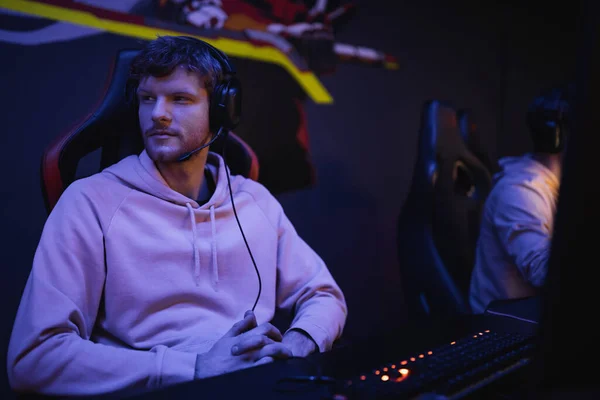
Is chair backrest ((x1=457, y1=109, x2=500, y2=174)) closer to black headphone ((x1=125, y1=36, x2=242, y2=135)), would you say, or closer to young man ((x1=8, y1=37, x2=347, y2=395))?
young man ((x1=8, y1=37, x2=347, y2=395))

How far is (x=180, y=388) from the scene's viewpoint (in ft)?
2.00

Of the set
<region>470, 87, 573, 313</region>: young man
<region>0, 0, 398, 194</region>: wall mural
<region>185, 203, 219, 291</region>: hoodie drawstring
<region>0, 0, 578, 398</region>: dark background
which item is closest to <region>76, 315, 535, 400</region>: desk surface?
<region>185, 203, 219, 291</region>: hoodie drawstring

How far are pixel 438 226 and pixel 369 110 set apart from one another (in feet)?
2.74

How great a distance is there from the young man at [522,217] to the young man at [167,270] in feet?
2.20

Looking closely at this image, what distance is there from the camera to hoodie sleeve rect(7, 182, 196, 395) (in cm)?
80

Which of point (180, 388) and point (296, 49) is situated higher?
point (296, 49)

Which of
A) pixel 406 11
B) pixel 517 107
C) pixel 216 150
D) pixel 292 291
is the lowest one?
pixel 292 291

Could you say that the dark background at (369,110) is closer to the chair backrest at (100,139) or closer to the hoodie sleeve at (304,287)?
the chair backrest at (100,139)

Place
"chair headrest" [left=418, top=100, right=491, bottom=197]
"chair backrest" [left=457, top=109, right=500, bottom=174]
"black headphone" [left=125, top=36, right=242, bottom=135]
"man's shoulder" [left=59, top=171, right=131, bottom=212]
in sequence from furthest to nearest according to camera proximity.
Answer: "chair backrest" [left=457, top=109, right=500, bottom=174] < "chair headrest" [left=418, top=100, right=491, bottom=197] < "black headphone" [left=125, top=36, right=242, bottom=135] < "man's shoulder" [left=59, top=171, right=131, bottom=212]

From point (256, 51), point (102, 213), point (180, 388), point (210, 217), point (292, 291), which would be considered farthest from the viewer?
point (256, 51)

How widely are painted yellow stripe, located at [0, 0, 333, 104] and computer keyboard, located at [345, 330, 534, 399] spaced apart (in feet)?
4.33

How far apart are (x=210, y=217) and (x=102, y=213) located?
235 mm

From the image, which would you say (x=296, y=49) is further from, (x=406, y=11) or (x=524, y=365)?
(x=524, y=365)

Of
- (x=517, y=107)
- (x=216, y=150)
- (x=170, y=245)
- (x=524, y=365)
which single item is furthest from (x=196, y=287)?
(x=517, y=107)
